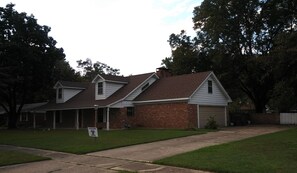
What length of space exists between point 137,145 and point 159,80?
59.3ft

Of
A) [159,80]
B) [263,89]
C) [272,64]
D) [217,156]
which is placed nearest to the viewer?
[217,156]

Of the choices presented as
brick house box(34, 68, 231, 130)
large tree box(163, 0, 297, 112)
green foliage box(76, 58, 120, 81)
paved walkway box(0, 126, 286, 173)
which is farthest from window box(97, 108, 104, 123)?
green foliage box(76, 58, 120, 81)

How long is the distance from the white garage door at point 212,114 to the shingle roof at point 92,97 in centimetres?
699

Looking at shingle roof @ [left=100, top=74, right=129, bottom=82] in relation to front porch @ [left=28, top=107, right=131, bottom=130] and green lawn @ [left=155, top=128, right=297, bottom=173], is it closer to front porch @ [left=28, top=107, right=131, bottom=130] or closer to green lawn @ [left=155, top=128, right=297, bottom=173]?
front porch @ [left=28, top=107, right=131, bottom=130]

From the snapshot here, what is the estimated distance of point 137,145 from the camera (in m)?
20.0

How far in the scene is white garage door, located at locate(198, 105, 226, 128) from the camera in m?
32.0

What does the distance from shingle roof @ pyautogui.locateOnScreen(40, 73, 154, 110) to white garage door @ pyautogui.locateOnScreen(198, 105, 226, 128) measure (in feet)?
22.9

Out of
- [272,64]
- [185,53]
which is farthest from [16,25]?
[272,64]

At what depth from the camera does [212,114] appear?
3353 cm

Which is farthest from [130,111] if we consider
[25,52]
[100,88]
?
[25,52]

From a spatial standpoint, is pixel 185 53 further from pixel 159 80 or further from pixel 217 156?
pixel 217 156

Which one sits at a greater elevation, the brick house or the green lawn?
the brick house

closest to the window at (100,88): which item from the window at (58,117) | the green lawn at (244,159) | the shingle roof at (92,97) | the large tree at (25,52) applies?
the shingle roof at (92,97)

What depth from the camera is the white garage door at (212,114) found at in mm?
31955
